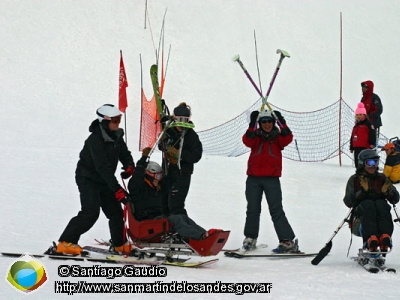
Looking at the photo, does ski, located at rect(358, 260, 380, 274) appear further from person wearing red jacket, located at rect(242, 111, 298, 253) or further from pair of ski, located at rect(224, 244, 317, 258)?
person wearing red jacket, located at rect(242, 111, 298, 253)

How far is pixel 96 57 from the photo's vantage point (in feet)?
67.5

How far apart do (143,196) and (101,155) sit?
611 millimetres

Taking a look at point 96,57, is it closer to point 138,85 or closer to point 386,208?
point 138,85

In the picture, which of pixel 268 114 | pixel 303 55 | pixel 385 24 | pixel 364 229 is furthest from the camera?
pixel 385 24

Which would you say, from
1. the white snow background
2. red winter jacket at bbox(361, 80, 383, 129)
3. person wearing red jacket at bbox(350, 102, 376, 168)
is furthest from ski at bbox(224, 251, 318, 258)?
red winter jacket at bbox(361, 80, 383, 129)

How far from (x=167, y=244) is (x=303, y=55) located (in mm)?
16642

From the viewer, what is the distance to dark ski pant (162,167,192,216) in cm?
748

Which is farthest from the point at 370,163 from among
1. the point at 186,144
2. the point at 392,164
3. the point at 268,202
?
the point at 392,164

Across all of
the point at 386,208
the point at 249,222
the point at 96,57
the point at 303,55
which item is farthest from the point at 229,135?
the point at 386,208

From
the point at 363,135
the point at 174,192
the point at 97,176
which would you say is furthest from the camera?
the point at 363,135

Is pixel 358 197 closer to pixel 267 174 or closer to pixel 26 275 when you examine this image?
pixel 267 174

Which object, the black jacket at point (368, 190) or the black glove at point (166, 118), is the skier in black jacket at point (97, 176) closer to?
the black glove at point (166, 118)

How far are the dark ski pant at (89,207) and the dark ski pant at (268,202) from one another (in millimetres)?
1576

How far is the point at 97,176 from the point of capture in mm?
6961
